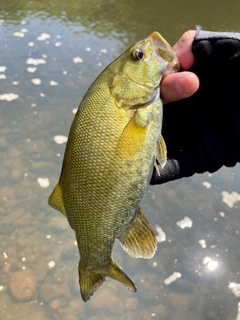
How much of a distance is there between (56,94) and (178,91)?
164 inches

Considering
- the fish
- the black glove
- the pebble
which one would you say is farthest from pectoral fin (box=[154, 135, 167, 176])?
the pebble

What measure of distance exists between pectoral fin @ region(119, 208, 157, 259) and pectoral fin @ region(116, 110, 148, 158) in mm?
390

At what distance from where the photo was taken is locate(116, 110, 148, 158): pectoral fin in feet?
5.71

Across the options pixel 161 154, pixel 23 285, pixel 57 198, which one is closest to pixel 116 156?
pixel 161 154

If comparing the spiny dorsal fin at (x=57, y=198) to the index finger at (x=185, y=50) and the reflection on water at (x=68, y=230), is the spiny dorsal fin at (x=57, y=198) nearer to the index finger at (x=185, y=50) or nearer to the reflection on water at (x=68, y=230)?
the index finger at (x=185, y=50)

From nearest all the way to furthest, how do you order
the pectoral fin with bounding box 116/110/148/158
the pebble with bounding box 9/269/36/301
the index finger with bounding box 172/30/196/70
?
the pectoral fin with bounding box 116/110/148/158
the index finger with bounding box 172/30/196/70
the pebble with bounding box 9/269/36/301

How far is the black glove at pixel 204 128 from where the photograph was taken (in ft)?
8.02

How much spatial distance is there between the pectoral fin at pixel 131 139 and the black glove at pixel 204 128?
2.72ft

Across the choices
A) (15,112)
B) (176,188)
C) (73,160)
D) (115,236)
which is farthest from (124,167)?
(15,112)

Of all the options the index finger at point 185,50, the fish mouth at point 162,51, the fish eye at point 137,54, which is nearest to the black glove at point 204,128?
the index finger at point 185,50

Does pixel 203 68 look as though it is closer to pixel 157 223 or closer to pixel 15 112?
pixel 157 223

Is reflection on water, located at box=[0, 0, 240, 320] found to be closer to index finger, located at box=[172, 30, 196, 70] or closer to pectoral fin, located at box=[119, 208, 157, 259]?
pectoral fin, located at box=[119, 208, 157, 259]

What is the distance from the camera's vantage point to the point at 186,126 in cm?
259

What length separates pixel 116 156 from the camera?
1.75 m
